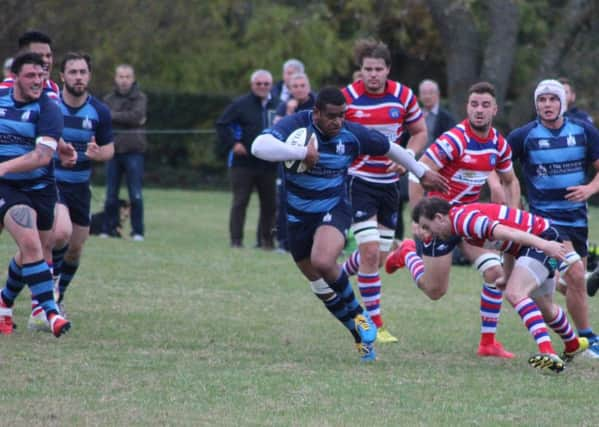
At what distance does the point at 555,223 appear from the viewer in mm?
→ 8984

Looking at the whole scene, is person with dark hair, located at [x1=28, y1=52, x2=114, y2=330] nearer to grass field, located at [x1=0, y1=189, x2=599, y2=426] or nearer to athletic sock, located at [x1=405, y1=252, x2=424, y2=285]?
grass field, located at [x1=0, y1=189, x2=599, y2=426]

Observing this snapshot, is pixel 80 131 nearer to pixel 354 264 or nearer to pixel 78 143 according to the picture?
pixel 78 143

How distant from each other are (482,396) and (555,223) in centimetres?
221

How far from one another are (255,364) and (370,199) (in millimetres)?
2227

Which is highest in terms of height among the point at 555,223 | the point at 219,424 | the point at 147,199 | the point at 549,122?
the point at 549,122

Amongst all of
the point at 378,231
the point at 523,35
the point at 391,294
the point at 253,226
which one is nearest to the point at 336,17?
the point at 523,35

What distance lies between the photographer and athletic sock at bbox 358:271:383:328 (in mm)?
9664

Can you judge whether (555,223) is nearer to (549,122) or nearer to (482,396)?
(549,122)

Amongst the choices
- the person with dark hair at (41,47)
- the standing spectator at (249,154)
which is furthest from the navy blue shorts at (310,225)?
the standing spectator at (249,154)

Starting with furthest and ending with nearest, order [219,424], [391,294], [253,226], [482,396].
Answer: [253,226] < [391,294] < [482,396] < [219,424]

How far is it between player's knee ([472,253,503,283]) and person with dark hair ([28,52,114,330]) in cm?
299

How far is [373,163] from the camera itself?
9820 millimetres

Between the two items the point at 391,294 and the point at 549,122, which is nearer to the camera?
the point at 549,122

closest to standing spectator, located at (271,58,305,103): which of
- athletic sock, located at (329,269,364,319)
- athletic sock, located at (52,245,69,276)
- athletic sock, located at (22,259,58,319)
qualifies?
athletic sock, located at (52,245,69,276)
